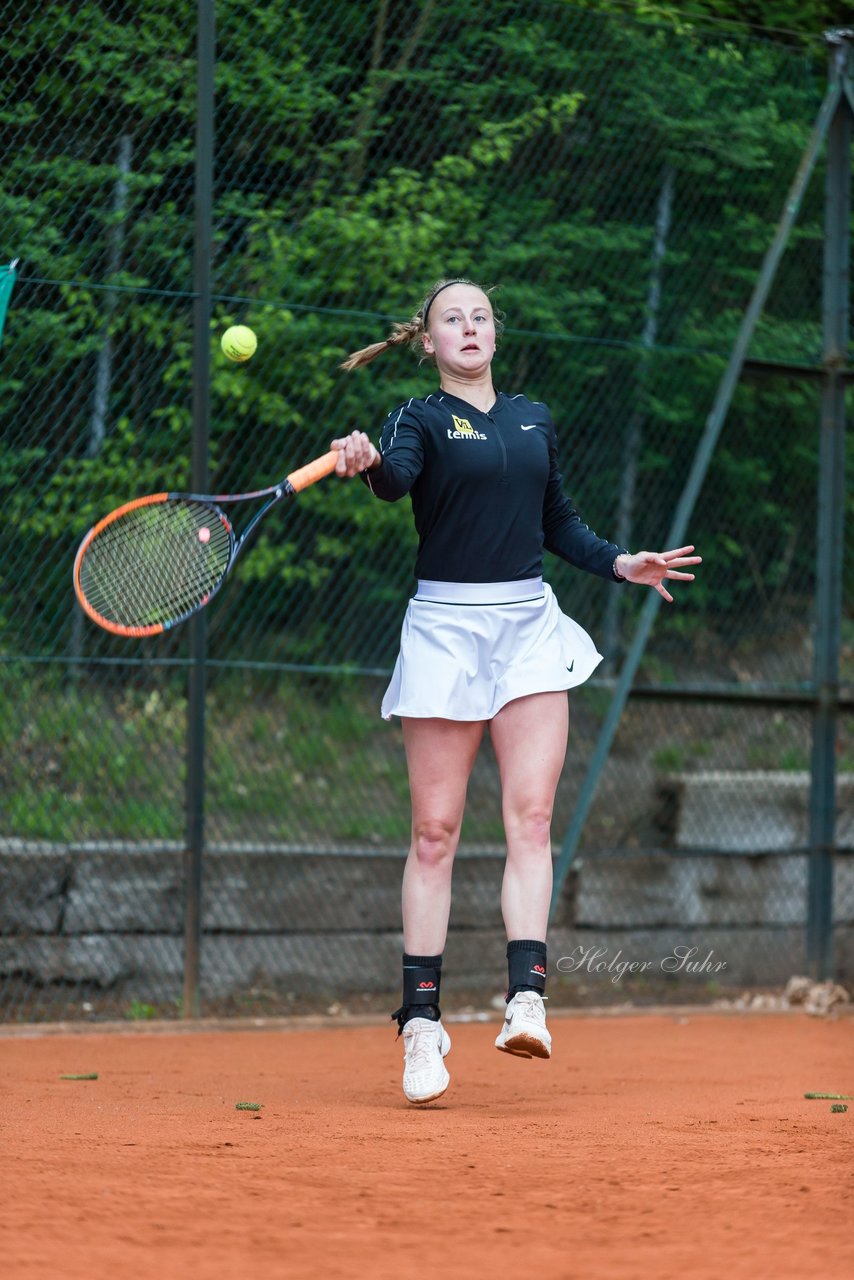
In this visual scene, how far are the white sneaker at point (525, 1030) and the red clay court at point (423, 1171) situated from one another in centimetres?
15

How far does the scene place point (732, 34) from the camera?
666cm

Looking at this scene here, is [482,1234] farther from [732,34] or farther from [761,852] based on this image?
[732,34]

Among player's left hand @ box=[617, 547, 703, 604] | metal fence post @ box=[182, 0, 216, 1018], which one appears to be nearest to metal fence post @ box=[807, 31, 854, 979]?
metal fence post @ box=[182, 0, 216, 1018]

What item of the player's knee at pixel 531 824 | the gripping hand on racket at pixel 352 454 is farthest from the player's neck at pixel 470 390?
the player's knee at pixel 531 824

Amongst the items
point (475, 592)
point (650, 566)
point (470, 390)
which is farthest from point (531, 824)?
point (470, 390)

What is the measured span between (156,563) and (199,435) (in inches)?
58.5

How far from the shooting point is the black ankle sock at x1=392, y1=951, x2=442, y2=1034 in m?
3.96

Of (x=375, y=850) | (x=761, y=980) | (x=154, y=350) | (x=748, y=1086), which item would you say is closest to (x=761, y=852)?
(x=761, y=980)

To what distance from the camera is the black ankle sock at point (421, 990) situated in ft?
Result: 13.0

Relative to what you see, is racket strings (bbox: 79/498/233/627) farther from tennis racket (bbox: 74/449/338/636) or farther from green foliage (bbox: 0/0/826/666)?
green foliage (bbox: 0/0/826/666)

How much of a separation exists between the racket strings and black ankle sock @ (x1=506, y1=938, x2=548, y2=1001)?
44.9 inches

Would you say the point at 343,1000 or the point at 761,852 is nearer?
the point at 343,1000

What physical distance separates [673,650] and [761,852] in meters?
0.87

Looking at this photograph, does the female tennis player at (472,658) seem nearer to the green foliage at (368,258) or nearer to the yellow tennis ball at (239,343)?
the yellow tennis ball at (239,343)
